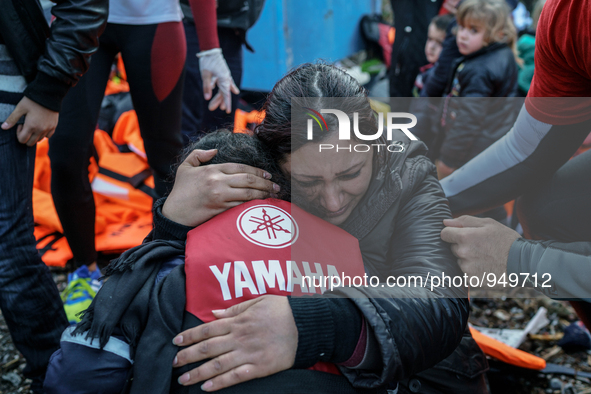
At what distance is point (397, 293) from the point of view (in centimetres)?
96

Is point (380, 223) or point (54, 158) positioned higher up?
point (380, 223)

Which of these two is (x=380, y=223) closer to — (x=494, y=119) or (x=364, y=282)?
(x=364, y=282)

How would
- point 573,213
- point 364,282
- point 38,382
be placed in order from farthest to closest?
point 38,382, point 573,213, point 364,282

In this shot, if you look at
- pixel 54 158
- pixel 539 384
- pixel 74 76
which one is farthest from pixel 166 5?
pixel 539 384

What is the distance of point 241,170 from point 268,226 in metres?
0.20

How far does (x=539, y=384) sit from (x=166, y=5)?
6.59ft

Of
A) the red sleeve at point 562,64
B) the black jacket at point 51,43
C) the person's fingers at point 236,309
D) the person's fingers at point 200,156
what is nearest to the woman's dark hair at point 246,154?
the person's fingers at point 200,156

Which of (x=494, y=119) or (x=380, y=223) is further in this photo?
(x=494, y=119)

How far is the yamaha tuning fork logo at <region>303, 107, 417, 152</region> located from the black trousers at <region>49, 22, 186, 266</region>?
0.88 m

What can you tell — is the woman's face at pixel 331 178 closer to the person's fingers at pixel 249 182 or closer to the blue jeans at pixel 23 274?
the person's fingers at pixel 249 182

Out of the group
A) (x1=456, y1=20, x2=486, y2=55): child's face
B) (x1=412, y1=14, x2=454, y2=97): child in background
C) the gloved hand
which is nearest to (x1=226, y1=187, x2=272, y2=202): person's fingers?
the gloved hand

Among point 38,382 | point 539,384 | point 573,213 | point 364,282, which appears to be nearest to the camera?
point 364,282

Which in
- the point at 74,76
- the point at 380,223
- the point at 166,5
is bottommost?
the point at 380,223

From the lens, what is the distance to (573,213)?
123 cm
